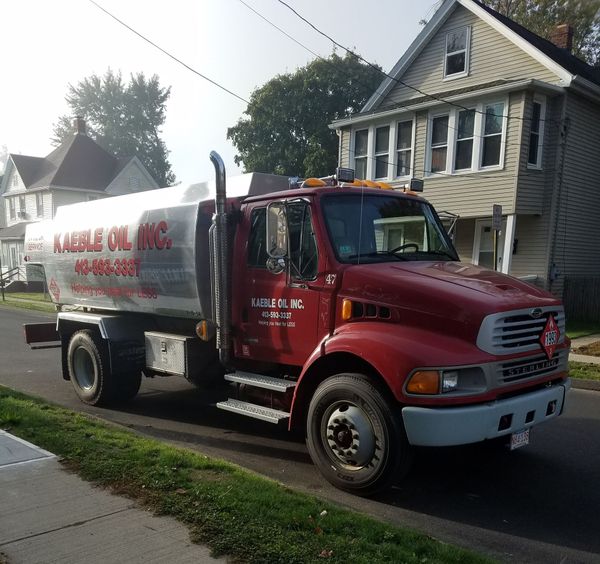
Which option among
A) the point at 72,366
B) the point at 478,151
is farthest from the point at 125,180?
the point at 72,366

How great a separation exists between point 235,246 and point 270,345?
42.1 inches

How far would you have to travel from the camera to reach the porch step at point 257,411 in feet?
16.5

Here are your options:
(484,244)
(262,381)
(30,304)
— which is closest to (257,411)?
(262,381)

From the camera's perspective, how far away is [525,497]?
4543 millimetres

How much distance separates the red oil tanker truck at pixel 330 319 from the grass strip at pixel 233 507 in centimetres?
66

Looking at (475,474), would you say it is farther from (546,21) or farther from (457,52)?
(546,21)

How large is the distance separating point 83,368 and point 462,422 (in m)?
5.50

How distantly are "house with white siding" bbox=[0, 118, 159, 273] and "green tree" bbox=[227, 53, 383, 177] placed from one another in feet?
33.5

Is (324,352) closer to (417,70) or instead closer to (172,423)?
(172,423)

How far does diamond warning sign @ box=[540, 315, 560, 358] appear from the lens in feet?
14.8

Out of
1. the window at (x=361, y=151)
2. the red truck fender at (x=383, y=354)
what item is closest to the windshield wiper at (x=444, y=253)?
the red truck fender at (x=383, y=354)

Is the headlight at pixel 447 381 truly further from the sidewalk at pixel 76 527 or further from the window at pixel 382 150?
the window at pixel 382 150

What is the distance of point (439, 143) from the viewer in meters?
17.7

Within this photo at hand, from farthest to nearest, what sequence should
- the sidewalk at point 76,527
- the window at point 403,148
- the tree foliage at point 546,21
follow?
the tree foliage at point 546,21
the window at point 403,148
the sidewalk at point 76,527
